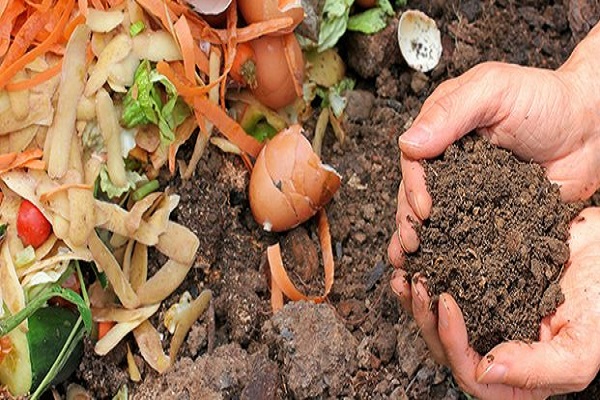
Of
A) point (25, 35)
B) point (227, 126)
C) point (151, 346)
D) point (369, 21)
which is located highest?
point (25, 35)

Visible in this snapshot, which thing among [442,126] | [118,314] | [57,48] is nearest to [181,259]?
[118,314]

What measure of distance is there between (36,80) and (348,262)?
77 cm

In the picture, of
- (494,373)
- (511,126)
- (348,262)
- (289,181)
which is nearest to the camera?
(494,373)

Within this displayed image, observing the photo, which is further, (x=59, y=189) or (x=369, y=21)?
(x=369, y=21)

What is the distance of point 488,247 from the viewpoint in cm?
175

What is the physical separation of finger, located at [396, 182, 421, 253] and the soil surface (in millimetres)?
290

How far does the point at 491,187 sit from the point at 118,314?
2.74 feet

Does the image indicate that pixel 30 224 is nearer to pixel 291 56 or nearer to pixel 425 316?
pixel 291 56

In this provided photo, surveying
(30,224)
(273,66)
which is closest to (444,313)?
(273,66)

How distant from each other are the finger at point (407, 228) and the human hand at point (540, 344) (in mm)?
65

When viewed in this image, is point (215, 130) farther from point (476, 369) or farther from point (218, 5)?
point (476, 369)

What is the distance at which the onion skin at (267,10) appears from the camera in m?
2.11

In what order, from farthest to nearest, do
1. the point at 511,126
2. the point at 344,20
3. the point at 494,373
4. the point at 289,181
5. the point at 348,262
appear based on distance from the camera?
the point at 344,20, the point at 348,262, the point at 289,181, the point at 511,126, the point at 494,373

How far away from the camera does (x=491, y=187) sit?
1764mm
